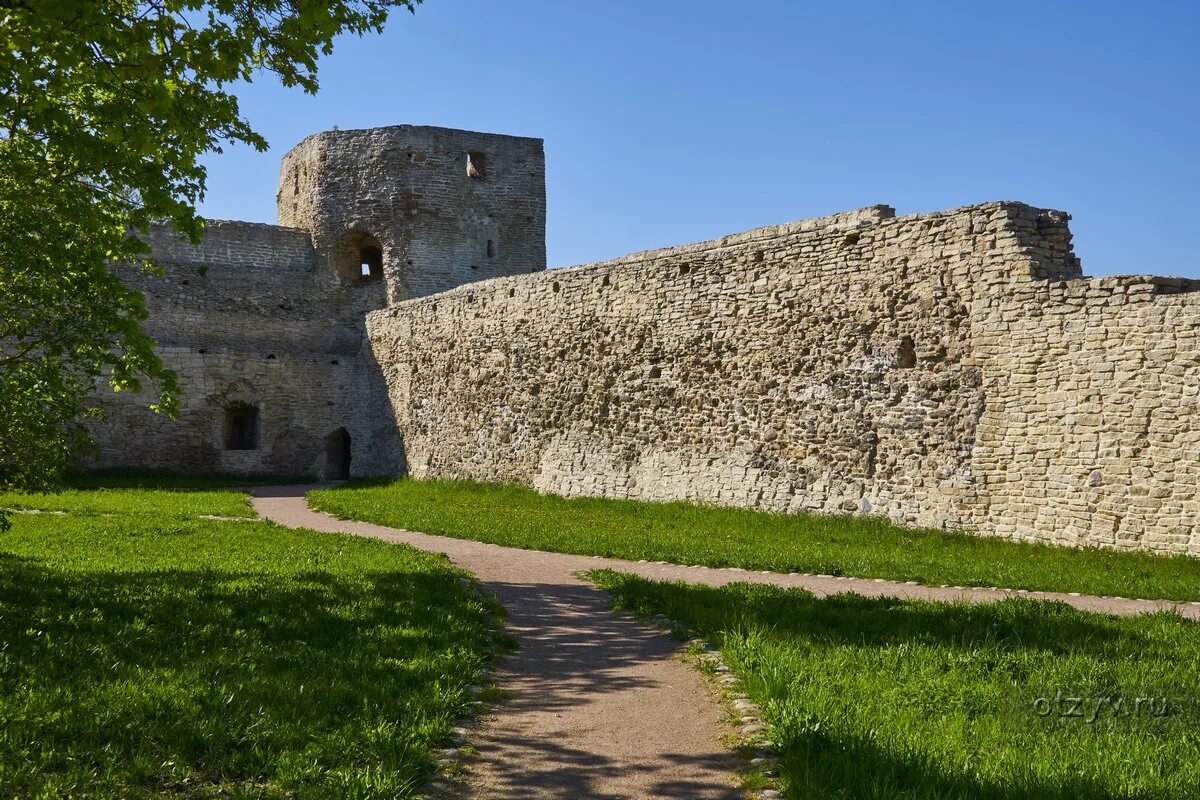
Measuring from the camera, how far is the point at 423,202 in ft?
94.9

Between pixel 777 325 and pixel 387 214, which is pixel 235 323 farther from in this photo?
pixel 777 325

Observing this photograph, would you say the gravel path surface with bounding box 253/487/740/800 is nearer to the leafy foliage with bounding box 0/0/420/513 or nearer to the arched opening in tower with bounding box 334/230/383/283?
the leafy foliage with bounding box 0/0/420/513

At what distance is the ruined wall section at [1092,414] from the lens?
11.2 m

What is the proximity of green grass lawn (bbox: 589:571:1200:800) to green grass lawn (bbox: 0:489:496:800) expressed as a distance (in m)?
1.74

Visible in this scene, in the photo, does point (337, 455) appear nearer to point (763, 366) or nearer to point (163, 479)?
point (163, 479)

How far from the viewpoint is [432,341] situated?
2389 centimetres

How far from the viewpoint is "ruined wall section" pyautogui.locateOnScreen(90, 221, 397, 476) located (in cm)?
2608

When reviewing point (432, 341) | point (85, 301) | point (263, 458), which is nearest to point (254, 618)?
point (85, 301)

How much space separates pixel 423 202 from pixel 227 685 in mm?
24510

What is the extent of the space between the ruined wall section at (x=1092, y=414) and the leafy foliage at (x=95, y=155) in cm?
825

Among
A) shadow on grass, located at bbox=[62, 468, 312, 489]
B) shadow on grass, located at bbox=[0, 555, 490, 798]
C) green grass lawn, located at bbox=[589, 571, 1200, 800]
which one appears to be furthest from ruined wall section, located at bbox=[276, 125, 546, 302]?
green grass lawn, located at bbox=[589, 571, 1200, 800]

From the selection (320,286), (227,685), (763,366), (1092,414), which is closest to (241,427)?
(320,286)

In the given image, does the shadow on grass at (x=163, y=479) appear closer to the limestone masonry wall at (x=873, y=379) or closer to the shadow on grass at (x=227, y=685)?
the limestone masonry wall at (x=873, y=379)

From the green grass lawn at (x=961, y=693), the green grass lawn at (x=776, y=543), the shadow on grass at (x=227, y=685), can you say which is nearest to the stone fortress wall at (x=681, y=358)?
the green grass lawn at (x=776, y=543)
